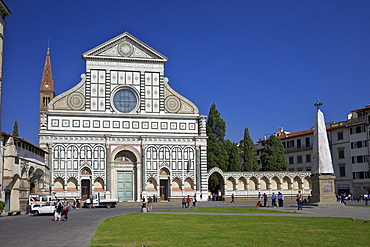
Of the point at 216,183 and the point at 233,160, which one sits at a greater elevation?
the point at 233,160

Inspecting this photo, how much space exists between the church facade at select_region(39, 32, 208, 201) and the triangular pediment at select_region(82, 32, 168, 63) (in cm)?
12

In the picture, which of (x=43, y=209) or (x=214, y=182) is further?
(x=214, y=182)

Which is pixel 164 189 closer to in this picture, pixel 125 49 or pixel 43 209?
pixel 125 49

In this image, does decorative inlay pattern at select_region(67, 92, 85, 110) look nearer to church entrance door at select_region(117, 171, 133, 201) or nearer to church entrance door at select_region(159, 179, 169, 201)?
church entrance door at select_region(117, 171, 133, 201)

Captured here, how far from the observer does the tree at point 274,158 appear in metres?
69.1

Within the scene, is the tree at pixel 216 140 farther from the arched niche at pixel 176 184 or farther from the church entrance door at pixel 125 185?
the church entrance door at pixel 125 185

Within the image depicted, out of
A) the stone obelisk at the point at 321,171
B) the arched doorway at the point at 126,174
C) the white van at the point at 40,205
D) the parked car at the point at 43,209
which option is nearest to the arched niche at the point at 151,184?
the arched doorway at the point at 126,174

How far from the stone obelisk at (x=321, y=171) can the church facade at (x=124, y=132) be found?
76.2 ft

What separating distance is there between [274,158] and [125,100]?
2517 centimetres

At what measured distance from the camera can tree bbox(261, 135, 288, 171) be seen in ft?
227

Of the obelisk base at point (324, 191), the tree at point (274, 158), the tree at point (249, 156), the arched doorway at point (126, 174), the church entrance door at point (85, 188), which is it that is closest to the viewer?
the obelisk base at point (324, 191)

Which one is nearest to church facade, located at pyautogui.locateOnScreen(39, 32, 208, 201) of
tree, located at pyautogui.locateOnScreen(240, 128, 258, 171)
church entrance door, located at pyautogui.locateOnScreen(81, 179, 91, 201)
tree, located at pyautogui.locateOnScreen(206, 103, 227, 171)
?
church entrance door, located at pyautogui.locateOnScreen(81, 179, 91, 201)

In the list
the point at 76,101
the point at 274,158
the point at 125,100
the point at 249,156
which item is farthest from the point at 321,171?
the point at 249,156

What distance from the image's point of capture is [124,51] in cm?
5881
